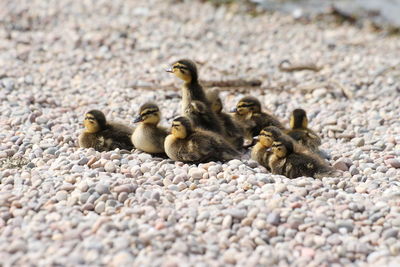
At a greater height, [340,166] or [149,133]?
[149,133]

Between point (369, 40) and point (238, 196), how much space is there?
7.27 meters

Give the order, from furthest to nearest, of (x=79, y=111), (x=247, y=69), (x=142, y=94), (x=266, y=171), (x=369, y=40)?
(x=369, y=40)
(x=247, y=69)
(x=142, y=94)
(x=79, y=111)
(x=266, y=171)

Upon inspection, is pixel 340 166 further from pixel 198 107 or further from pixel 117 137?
pixel 117 137

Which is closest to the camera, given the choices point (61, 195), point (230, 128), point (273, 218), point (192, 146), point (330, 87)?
point (273, 218)

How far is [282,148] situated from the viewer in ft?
18.1

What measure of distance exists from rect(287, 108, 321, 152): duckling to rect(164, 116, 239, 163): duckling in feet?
2.37

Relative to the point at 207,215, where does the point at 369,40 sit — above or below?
above

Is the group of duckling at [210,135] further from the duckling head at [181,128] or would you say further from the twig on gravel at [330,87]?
the twig on gravel at [330,87]

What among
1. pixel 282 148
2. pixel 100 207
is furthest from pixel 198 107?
pixel 100 207

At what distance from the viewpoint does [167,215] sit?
175 inches

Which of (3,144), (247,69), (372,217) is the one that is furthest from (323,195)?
(247,69)

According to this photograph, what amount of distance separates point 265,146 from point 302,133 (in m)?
0.57

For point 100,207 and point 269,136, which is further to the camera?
point 269,136

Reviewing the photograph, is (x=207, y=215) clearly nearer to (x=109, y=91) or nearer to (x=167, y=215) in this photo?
(x=167, y=215)
